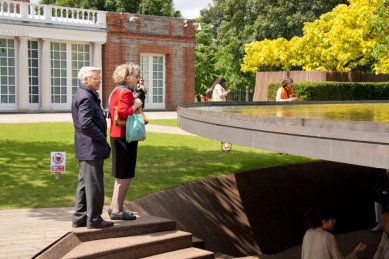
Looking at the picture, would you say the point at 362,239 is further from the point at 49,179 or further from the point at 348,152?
the point at 348,152

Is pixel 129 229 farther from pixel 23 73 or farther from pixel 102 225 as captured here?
pixel 23 73

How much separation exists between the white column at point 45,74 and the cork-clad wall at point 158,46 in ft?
10.8

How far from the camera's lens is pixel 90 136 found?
6473 millimetres

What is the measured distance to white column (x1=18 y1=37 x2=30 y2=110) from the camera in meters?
30.4

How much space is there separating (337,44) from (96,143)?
27132 mm

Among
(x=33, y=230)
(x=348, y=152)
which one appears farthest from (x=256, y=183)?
(x=348, y=152)

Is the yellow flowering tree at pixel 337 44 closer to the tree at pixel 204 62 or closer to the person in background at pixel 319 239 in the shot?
the tree at pixel 204 62

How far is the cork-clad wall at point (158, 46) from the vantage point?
112 ft

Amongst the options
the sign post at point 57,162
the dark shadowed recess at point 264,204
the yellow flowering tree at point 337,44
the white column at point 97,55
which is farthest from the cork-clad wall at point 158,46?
the sign post at point 57,162

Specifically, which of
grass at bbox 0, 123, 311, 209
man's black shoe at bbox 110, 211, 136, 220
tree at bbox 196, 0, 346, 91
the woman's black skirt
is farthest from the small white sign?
tree at bbox 196, 0, 346, 91

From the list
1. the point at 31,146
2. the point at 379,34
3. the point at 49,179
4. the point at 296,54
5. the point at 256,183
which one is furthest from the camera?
the point at 296,54

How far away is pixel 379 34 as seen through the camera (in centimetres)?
3086

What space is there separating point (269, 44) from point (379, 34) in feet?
26.0

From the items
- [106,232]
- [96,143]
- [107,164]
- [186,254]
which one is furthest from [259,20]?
[96,143]
